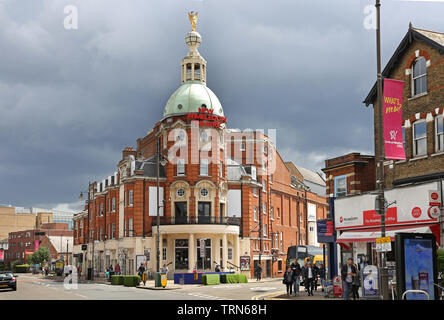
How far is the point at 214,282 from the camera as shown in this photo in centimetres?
4312

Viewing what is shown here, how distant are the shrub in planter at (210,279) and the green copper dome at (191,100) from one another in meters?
21.8

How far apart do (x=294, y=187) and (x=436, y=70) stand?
52679mm

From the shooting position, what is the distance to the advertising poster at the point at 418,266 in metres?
17.6

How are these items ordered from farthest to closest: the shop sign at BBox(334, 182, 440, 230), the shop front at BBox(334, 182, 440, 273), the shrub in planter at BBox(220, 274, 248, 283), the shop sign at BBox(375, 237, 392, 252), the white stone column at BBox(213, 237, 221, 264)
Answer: the white stone column at BBox(213, 237, 221, 264) → the shrub in planter at BBox(220, 274, 248, 283) → the shop sign at BBox(334, 182, 440, 230) → the shop front at BBox(334, 182, 440, 273) → the shop sign at BBox(375, 237, 392, 252)

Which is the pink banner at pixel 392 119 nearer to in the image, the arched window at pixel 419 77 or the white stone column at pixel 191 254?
the arched window at pixel 419 77

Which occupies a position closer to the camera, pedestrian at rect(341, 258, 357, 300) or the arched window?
pedestrian at rect(341, 258, 357, 300)

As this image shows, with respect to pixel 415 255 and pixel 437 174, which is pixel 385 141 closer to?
pixel 415 255

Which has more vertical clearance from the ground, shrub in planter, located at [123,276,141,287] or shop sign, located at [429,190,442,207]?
shop sign, located at [429,190,442,207]

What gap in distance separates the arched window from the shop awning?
7.21 metres

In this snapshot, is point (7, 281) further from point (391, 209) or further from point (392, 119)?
point (392, 119)

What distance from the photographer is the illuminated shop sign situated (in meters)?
Result: 58.8

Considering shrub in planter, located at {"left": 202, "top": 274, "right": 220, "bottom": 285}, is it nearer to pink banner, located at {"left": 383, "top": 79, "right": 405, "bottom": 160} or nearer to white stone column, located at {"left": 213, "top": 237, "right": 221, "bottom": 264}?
white stone column, located at {"left": 213, "top": 237, "right": 221, "bottom": 264}

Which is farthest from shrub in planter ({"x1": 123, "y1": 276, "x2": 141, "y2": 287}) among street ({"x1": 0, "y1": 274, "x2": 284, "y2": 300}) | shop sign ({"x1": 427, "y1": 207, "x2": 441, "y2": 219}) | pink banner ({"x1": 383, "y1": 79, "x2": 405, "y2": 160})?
pink banner ({"x1": 383, "y1": 79, "x2": 405, "y2": 160})

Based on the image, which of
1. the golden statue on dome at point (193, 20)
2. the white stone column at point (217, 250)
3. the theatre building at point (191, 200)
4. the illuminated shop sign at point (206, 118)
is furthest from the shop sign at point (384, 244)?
the golden statue on dome at point (193, 20)
